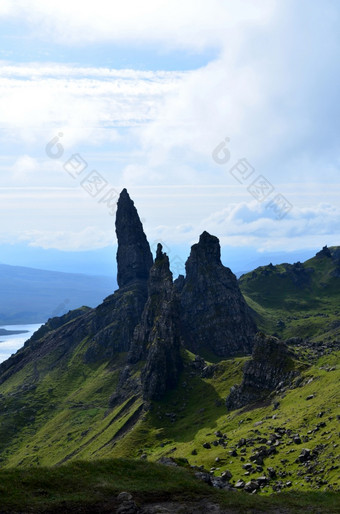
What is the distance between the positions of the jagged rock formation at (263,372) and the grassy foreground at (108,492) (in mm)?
79227

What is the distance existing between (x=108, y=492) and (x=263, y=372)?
95618 mm

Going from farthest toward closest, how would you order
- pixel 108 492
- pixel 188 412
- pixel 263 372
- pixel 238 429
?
pixel 188 412 → pixel 263 372 → pixel 238 429 → pixel 108 492

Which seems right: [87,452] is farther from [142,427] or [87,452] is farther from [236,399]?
[236,399]

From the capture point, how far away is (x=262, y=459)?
9581 cm

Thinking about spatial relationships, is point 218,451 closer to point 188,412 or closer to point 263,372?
point 263,372

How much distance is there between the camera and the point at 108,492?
212 feet

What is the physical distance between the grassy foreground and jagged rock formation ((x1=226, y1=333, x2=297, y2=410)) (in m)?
79.2

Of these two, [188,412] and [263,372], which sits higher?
[263,372]

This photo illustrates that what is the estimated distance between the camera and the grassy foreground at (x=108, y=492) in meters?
60.4

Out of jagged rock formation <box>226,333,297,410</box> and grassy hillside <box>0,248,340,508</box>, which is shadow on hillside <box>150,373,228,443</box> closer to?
grassy hillside <box>0,248,340,508</box>

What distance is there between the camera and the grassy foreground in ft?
198

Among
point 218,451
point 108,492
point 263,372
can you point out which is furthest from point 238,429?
point 108,492

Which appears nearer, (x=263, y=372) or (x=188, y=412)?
(x=263, y=372)

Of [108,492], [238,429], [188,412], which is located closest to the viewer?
[108,492]
